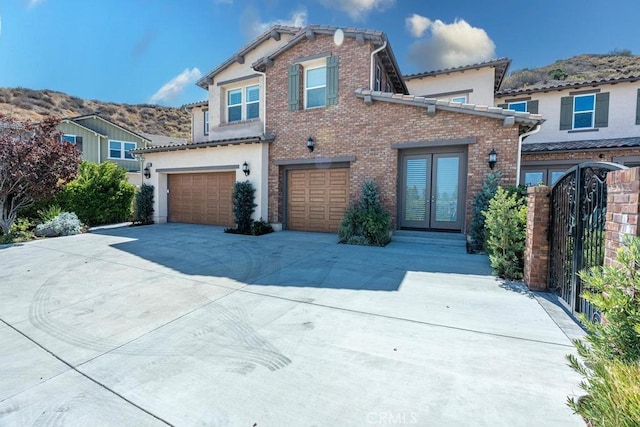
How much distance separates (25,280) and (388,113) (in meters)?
10.2

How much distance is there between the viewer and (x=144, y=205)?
14.7 meters

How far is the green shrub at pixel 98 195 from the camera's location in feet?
44.2

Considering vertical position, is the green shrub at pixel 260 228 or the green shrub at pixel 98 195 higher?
the green shrub at pixel 98 195

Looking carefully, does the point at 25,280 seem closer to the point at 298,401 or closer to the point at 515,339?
the point at 298,401

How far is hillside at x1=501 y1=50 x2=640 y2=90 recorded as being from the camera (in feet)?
117

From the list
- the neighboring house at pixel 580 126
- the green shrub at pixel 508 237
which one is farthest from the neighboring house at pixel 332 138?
the green shrub at pixel 508 237

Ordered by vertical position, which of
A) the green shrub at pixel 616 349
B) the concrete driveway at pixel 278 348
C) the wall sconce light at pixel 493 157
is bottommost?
the concrete driveway at pixel 278 348

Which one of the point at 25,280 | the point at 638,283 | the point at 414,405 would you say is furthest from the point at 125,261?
the point at 638,283

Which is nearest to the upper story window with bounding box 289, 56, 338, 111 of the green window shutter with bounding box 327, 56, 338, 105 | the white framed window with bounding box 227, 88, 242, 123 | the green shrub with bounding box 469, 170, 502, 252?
the green window shutter with bounding box 327, 56, 338, 105

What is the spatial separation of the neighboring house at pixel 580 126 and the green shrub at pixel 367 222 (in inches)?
332

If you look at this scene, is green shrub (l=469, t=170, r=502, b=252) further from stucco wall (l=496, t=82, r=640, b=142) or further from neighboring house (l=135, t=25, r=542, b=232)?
stucco wall (l=496, t=82, r=640, b=142)

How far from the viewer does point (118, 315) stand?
4.27 metres

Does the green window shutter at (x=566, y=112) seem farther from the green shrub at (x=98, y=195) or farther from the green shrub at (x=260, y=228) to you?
the green shrub at (x=98, y=195)

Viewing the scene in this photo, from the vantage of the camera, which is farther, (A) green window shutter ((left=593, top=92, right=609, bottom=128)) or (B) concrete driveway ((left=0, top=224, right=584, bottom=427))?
(A) green window shutter ((left=593, top=92, right=609, bottom=128))
